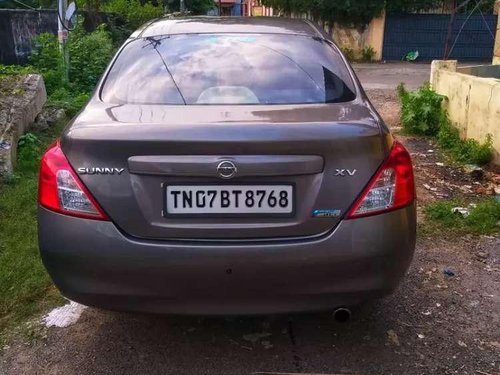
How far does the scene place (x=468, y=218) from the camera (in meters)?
4.69

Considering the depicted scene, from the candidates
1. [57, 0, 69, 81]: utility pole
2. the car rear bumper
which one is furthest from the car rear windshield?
[57, 0, 69, 81]: utility pole

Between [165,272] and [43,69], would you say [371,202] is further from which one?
[43,69]

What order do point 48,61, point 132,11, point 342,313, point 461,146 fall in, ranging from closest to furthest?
point 342,313 < point 461,146 < point 48,61 < point 132,11

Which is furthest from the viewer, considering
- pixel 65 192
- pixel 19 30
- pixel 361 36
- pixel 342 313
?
pixel 361 36

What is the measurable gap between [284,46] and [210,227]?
1.43 m

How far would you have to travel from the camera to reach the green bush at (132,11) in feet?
65.0

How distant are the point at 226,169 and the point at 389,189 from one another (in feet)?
2.30

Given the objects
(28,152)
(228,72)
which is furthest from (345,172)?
(28,152)

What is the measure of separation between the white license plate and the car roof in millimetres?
1461

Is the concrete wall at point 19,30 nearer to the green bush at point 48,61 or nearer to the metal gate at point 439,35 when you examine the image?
the green bush at point 48,61

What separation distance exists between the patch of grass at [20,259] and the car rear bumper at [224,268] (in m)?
0.96

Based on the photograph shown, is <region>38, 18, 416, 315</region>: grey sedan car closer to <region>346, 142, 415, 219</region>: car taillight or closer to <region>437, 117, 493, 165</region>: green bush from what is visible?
<region>346, 142, 415, 219</region>: car taillight

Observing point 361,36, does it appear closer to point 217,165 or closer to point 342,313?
point 342,313

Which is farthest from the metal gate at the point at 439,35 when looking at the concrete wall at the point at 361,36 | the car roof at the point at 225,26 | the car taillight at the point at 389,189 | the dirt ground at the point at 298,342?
the car taillight at the point at 389,189
